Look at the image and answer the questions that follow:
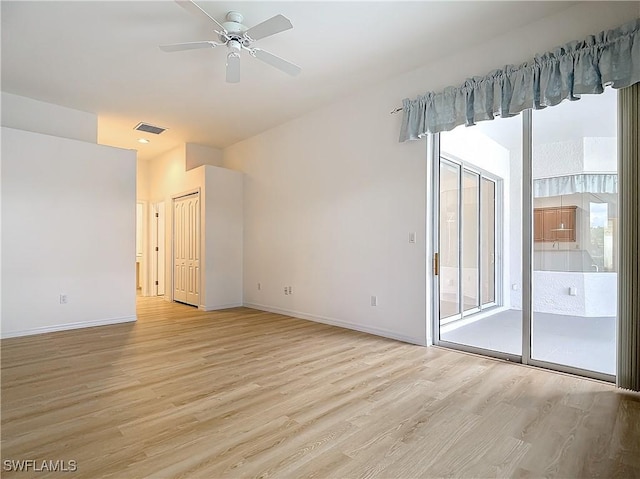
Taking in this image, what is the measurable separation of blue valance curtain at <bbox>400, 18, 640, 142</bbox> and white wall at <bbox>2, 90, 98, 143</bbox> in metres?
4.66

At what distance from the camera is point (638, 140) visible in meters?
2.58

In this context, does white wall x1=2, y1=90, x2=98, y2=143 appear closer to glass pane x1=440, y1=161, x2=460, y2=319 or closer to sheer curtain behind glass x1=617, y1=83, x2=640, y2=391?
glass pane x1=440, y1=161, x2=460, y2=319

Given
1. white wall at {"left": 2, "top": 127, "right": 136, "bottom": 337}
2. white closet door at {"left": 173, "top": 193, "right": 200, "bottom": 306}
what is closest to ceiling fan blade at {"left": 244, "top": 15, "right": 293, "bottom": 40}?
white wall at {"left": 2, "top": 127, "right": 136, "bottom": 337}

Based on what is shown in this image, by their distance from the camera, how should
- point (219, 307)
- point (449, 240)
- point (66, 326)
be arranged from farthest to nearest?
point (219, 307)
point (66, 326)
point (449, 240)

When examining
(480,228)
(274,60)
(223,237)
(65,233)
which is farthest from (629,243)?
(65,233)

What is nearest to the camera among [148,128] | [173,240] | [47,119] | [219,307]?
[47,119]

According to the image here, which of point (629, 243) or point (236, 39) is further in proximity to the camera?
point (236, 39)

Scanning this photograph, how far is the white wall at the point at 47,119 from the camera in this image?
4578 mm

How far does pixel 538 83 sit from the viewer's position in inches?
117

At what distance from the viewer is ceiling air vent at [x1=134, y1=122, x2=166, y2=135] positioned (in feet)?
18.6

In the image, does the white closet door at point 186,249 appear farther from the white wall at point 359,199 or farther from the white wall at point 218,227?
the white wall at point 359,199

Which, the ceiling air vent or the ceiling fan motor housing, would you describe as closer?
the ceiling fan motor housing

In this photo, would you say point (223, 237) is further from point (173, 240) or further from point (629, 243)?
point (629, 243)

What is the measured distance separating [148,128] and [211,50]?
292 cm
